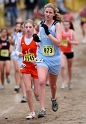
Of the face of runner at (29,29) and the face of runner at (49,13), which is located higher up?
the face of runner at (49,13)

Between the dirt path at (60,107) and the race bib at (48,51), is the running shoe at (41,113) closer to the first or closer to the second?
the dirt path at (60,107)

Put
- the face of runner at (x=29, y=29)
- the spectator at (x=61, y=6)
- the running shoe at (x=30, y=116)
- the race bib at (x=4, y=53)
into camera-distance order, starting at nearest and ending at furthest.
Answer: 1. the running shoe at (x=30, y=116)
2. the face of runner at (x=29, y=29)
3. the race bib at (x=4, y=53)
4. the spectator at (x=61, y=6)

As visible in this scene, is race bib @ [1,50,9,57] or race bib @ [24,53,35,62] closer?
race bib @ [24,53,35,62]

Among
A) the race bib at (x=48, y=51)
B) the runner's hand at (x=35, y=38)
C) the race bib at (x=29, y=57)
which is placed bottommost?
the race bib at (x=29, y=57)

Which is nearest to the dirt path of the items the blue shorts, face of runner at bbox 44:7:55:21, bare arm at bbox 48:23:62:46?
the blue shorts

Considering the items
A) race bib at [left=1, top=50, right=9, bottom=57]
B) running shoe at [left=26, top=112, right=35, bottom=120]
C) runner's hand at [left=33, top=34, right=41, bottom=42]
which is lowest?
running shoe at [left=26, top=112, right=35, bottom=120]

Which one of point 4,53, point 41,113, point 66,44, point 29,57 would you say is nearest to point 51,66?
point 29,57

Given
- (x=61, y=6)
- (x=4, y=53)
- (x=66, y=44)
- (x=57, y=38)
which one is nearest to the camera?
(x=57, y=38)

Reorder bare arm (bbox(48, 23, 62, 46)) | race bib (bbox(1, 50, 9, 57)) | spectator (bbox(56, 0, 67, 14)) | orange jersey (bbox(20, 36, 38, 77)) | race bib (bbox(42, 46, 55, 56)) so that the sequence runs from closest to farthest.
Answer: bare arm (bbox(48, 23, 62, 46)) → race bib (bbox(42, 46, 55, 56)) → orange jersey (bbox(20, 36, 38, 77)) → race bib (bbox(1, 50, 9, 57)) → spectator (bbox(56, 0, 67, 14))

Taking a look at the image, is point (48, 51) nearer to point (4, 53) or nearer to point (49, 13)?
point (49, 13)

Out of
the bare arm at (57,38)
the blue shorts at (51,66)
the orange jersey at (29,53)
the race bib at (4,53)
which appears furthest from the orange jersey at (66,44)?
the bare arm at (57,38)

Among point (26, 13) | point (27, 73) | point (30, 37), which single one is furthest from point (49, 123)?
point (26, 13)

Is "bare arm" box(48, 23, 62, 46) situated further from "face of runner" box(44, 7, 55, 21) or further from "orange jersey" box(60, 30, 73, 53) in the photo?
"orange jersey" box(60, 30, 73, 53)

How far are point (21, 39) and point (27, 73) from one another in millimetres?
770
